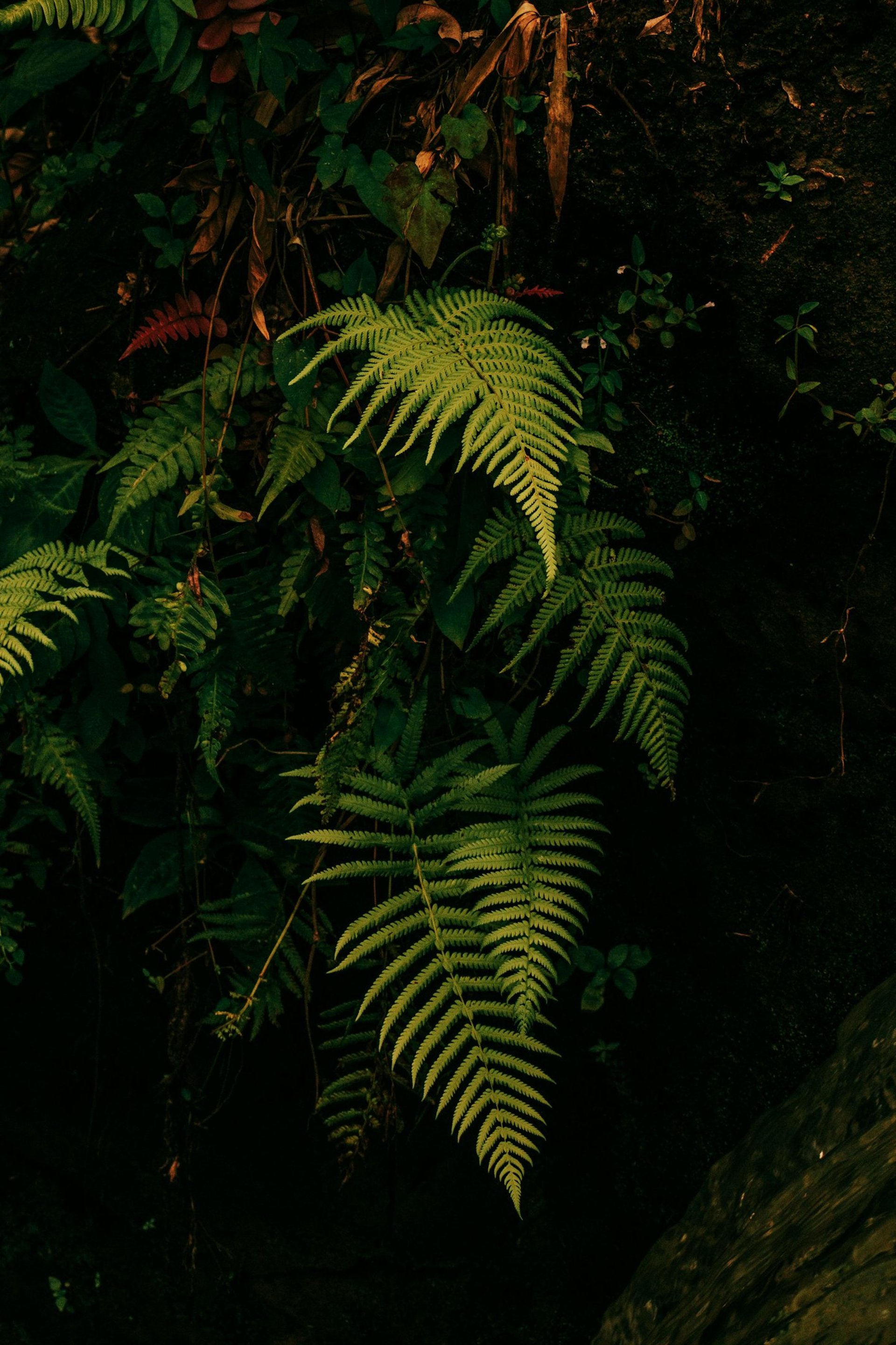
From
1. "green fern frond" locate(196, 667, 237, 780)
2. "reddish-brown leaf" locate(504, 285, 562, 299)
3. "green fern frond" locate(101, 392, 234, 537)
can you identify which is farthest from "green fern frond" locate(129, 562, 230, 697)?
"reddish-brown leaf" locate(504, 285, 562, 299)

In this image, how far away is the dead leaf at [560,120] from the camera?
2.05 meters

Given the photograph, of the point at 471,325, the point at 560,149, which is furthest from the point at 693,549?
the point at 560,149

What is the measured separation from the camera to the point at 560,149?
2.13 meters

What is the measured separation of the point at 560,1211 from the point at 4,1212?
1.67 meters

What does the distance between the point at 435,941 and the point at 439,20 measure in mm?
2004

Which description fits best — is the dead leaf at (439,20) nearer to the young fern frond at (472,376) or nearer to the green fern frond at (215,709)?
the young fern frond at (472,376)

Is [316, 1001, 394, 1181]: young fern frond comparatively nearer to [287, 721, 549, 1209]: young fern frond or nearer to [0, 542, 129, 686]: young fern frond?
[287, 721, 549, 1209]: young fern frond

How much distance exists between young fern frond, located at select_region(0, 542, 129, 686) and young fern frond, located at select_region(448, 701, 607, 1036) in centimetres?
95

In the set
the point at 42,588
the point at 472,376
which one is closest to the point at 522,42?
the point at 472,376

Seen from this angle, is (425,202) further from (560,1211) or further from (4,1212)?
(4,1212)

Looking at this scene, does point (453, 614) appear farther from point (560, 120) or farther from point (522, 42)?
point (522, 42)

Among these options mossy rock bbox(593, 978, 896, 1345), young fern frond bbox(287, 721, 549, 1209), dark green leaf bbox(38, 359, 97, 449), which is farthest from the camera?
dark green leaf bbox(38, 359, 97, 449)

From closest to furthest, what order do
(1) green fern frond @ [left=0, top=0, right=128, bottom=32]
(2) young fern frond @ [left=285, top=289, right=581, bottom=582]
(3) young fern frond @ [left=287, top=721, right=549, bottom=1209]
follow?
(2) young fern frond @ [left=285, top=289, right=581, bottom=582], (1) green fern frond @ [left=0, top=0, right=128, bottom=32], (3) young fern frond @ [left=287, top=721, right=549, bottom=1209]

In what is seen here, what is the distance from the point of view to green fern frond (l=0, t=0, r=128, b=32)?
1.92 metres
